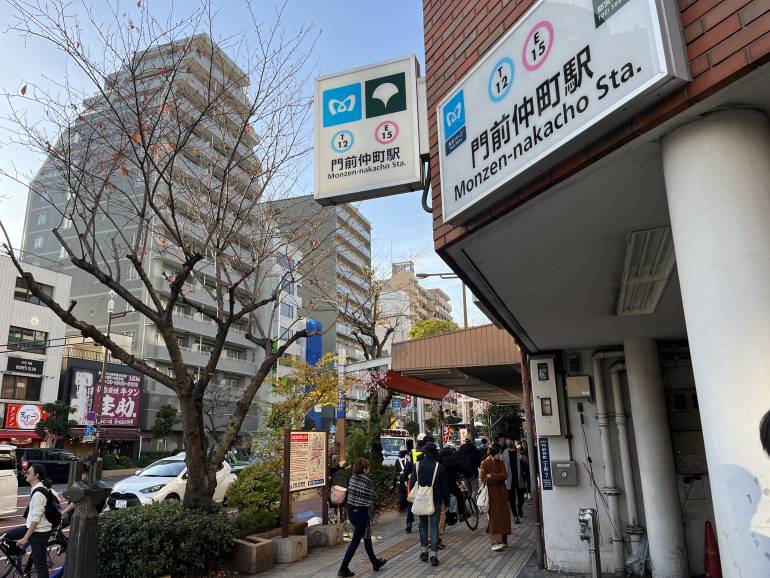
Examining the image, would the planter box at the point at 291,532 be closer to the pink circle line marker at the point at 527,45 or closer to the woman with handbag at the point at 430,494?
the woman with handbag at the point at 430,494

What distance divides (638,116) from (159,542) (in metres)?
7.59

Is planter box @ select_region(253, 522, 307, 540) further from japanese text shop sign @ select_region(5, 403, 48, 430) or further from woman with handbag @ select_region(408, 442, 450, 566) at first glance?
japanese text shop sign @ select_region(5, 403, 48, 430)

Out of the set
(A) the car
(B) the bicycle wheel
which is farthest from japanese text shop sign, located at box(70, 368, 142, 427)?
(B) the bicycle wheel

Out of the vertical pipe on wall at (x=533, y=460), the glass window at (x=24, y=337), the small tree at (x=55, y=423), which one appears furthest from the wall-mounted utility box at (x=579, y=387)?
the glass window at (x=24, y=337)

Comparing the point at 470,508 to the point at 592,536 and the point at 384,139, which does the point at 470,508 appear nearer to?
the point at 592,536

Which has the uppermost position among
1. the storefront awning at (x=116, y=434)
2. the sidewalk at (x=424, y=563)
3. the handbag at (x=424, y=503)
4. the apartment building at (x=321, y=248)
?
the apartment building at (x=321, y=248)

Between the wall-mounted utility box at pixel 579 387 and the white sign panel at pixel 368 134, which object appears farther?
the wall-mounted utility box at pixel 579 387

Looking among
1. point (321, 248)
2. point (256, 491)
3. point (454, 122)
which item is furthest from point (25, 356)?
point (454, 122)

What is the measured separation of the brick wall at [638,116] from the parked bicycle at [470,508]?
951 centimetres

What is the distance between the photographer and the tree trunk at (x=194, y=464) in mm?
8367

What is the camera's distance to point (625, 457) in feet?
25.5

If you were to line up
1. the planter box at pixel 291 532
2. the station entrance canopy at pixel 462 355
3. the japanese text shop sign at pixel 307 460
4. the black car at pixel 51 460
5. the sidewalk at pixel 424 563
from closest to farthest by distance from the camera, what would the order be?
the sidewalk at pixel 424 563
the planter box at pixel 291 532
the japanese text shop sign at pixel 307 460
the station entrance canopy at pixel 462 355
the black car at pixel 51 460

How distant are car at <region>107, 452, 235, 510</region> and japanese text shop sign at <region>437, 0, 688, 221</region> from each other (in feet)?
41.5

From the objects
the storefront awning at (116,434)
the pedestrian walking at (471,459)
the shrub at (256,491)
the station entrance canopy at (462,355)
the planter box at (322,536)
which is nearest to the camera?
the shrub at (256,491)
